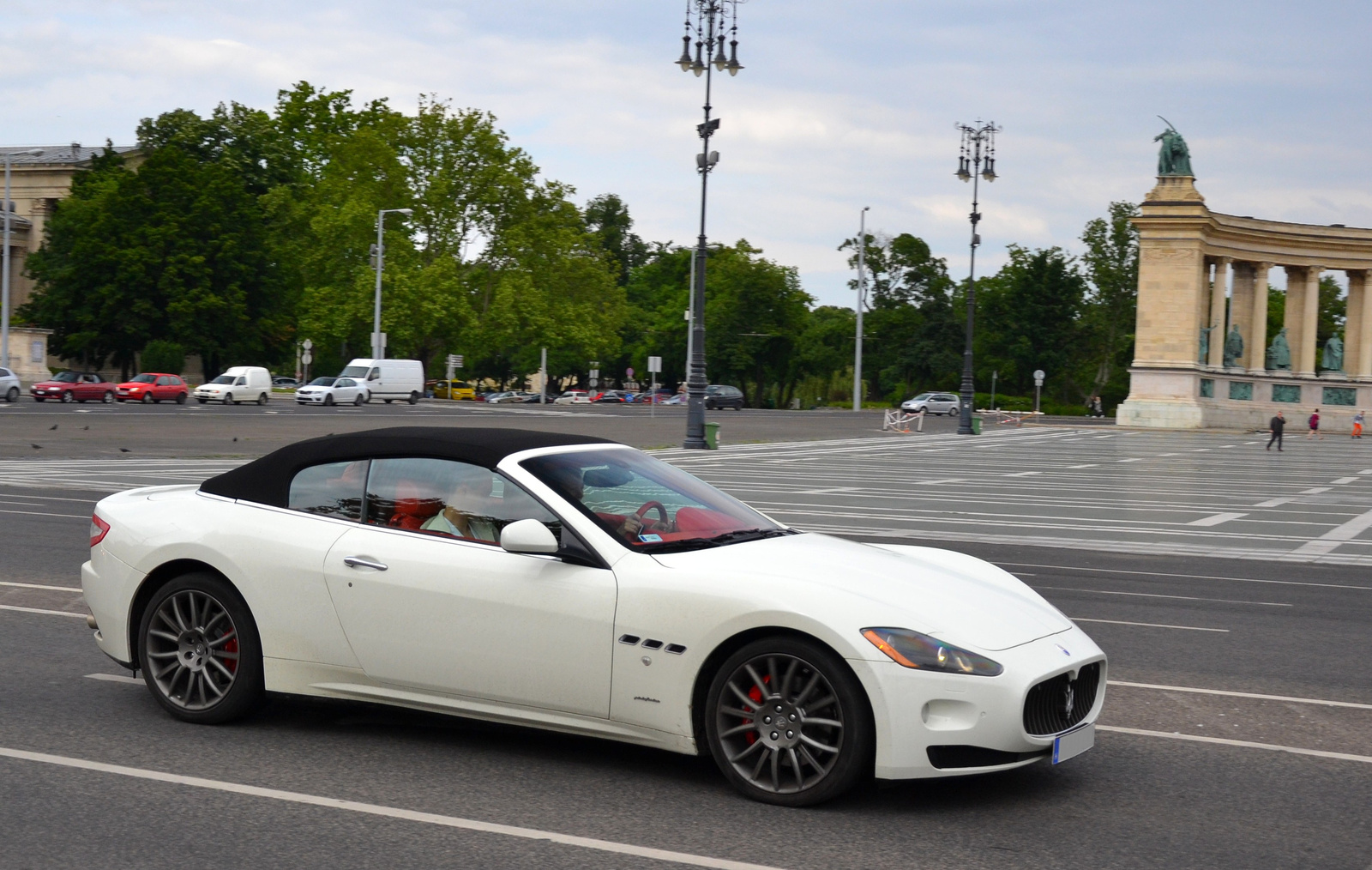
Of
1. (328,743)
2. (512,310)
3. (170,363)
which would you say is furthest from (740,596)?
(512,310)

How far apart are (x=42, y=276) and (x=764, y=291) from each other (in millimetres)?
56525

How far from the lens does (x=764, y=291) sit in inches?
4579

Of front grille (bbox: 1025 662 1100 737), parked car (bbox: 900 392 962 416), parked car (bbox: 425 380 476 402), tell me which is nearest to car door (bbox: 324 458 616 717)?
front grille (bbox: 1025 662 1100 737)

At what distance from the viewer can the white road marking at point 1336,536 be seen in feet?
55.8

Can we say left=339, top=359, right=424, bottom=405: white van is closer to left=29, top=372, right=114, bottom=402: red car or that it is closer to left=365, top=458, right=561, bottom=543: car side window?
left=29, top=372, right=114, bottom=402: red car

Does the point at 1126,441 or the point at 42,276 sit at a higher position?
the point at 42,276

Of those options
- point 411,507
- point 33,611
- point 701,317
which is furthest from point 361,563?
point 701,317

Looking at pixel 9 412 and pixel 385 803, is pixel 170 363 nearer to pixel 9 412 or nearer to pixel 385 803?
pixel 9 412

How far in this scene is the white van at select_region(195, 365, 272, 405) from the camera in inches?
2603

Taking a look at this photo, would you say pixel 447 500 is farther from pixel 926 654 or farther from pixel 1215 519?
pixel 1215 519

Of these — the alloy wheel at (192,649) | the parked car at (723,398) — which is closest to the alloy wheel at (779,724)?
the alloy wheel at (192,649)

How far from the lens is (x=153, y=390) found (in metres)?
65.4

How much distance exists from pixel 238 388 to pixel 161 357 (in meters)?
7.61

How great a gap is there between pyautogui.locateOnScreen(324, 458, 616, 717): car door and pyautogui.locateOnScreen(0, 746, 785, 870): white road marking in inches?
28.2
